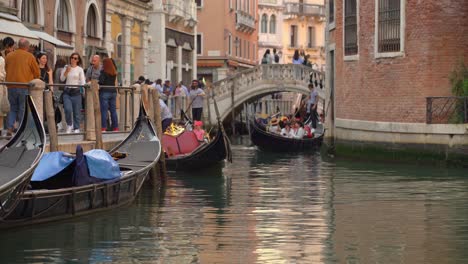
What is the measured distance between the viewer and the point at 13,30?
16.5m

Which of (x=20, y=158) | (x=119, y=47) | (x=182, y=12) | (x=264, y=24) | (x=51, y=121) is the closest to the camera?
(x=20, y=158)

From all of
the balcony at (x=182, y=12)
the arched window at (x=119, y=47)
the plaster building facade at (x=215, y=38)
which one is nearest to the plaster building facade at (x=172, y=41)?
the balcony at (x=182, y=12)

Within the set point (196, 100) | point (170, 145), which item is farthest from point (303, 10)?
point (170, 145)

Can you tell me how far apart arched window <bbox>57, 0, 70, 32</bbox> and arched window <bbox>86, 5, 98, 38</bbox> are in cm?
139

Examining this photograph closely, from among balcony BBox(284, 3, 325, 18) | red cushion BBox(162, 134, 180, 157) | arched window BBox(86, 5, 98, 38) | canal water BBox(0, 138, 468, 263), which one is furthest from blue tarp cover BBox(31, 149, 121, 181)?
balcony BBox(284, 3, 325, 18)

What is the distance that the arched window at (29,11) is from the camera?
19.7 meters

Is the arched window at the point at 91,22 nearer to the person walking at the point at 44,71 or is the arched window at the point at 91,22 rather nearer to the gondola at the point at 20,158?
the person walking at the point at 44,71

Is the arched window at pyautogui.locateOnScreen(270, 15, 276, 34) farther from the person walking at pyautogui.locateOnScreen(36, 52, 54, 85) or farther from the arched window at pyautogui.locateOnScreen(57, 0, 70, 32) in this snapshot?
the person walking at pyautogui.locateOnScreen(36, 52, 54, 85)

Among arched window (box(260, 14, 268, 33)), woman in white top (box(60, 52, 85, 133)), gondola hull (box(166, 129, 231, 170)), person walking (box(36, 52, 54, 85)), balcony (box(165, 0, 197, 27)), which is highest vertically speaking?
arched window (box(260, 14, 268, 33))

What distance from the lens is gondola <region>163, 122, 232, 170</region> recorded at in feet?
55.7

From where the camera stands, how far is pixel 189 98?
83.7 ft

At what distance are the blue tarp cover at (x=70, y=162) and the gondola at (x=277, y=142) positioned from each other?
11.9 metres

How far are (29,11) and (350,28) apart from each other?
486cm

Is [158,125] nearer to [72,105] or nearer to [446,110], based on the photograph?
[72,105]
